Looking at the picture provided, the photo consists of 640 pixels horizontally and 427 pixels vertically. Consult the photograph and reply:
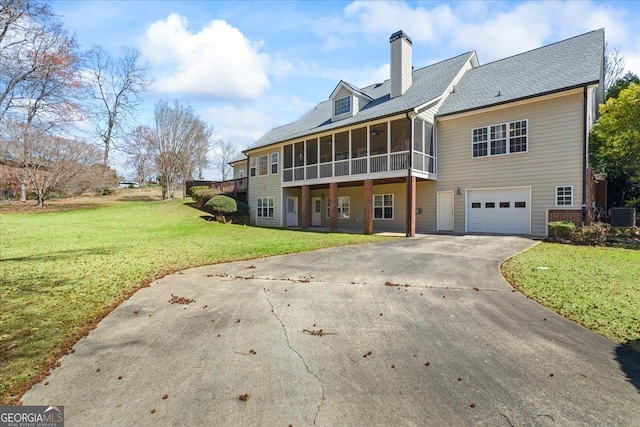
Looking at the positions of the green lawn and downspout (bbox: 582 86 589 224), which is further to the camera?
downspout (bbox: 582 86 589 224)

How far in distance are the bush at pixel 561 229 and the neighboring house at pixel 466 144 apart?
1014mm

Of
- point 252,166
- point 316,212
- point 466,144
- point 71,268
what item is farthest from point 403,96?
point 71,268

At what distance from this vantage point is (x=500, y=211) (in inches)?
626

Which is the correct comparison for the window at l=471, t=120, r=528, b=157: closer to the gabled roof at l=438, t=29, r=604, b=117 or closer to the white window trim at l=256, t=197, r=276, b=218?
the gabled roof at l=438, t=29, r=604, b=117

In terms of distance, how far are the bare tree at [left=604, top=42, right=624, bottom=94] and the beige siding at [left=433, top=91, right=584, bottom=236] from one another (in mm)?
22968

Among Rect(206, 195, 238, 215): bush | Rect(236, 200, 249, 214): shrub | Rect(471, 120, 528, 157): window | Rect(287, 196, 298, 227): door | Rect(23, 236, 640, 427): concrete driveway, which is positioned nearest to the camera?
Rect(23, 236, 640, 427): concrete driveway

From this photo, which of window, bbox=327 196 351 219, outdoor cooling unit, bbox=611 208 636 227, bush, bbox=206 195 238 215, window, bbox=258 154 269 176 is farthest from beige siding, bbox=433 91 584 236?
bush, bbox=206 195 238 215

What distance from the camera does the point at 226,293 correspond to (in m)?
6.36

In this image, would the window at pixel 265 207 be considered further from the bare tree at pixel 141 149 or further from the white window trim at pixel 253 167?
the bare tree at pixel 141 149

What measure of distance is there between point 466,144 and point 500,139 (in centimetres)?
155

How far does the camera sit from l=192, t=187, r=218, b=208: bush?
25828 millimetres

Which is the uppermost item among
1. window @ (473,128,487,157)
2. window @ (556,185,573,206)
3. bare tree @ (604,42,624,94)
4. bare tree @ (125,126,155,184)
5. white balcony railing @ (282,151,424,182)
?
bare tree @ (604,42,624,94)

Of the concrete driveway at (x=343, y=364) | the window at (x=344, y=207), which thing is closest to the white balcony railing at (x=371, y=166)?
the window at (x=344, y=207)

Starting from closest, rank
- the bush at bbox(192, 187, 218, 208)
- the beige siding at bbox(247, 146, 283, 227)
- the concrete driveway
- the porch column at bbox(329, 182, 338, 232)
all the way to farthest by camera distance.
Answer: the concrete driveway
the porch column at bbox(329, 182, 338, 232)
the beige siding at bbox(247, 146, 283, 227)
the bush at bbox(192, 187, 218, 208)
